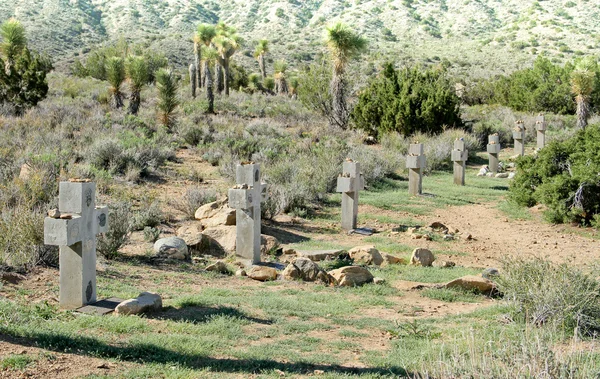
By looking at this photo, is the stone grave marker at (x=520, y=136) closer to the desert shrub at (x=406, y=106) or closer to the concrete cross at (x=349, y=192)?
the desert shrub at (x=406, y=106)

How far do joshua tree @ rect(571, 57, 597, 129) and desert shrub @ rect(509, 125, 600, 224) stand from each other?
13164 mm

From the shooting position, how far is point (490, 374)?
11.2 feet

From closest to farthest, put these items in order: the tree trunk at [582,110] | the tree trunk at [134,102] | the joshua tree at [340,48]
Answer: the tree trunk at [134,102] < the joshua tree at [340,48] < the tree trunk at [582,110]

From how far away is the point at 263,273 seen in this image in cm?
834

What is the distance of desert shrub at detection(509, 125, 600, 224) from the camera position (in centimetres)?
1302

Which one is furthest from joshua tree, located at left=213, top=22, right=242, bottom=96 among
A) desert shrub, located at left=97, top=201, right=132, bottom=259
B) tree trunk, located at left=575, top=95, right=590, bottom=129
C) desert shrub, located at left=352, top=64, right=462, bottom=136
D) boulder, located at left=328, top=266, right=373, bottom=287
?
boulder, located at left=328, top=266, right=373, bottom=287

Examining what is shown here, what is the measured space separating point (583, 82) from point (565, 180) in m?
15.7

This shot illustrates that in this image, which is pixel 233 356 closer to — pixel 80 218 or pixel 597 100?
pixel 80 218

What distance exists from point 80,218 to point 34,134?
12.5m

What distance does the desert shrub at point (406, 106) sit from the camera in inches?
1038

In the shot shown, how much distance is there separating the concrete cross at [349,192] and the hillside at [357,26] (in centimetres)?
4052

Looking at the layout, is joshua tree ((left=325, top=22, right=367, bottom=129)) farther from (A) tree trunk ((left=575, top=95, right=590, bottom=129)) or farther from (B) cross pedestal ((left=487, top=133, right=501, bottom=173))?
(A) tree trunk ((left=575, top=95, right=590, bottom=129))

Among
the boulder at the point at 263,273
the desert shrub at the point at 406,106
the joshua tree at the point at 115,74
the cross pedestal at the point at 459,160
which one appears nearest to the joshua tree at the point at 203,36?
the joshua tree at the point at 115,74

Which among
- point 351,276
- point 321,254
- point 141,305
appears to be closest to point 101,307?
point 141,305
